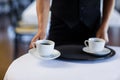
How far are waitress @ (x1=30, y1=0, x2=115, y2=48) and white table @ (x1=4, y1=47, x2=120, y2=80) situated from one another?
305 millimetres

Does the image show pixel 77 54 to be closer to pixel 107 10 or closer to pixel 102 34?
pixel 102 34

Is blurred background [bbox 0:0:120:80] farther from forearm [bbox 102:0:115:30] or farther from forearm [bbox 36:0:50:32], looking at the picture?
forearm [bbox 102:0:115:30]

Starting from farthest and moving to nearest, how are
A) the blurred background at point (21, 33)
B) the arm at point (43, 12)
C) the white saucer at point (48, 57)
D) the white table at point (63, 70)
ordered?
the blurred background at point (21, 33) < the arm at point (43, 12) < the white saucer at point (48, 57) < the white table at point (63, 70)

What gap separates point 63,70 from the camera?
0.99 metres

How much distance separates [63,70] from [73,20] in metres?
0.46

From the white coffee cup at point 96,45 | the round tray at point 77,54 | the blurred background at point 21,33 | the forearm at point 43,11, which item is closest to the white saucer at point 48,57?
the round tray at point 77,54

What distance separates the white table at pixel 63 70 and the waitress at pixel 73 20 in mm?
305

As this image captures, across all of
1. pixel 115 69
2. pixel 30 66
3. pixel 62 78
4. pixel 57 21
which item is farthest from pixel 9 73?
pixel 57 21

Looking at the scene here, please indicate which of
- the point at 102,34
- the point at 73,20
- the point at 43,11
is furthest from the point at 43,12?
the point at 102,34

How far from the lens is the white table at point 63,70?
935 millimetres

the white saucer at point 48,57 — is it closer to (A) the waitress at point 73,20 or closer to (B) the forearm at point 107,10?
(A) the waitress at point 73,20

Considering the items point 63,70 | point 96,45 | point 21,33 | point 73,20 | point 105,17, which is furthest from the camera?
point 21,33

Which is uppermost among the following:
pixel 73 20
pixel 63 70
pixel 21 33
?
pixel 73 20

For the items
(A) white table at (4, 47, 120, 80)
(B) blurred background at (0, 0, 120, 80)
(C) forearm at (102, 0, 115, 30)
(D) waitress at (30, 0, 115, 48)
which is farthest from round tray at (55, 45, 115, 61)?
(B) blurred background at (0, 0, 120, 80)
